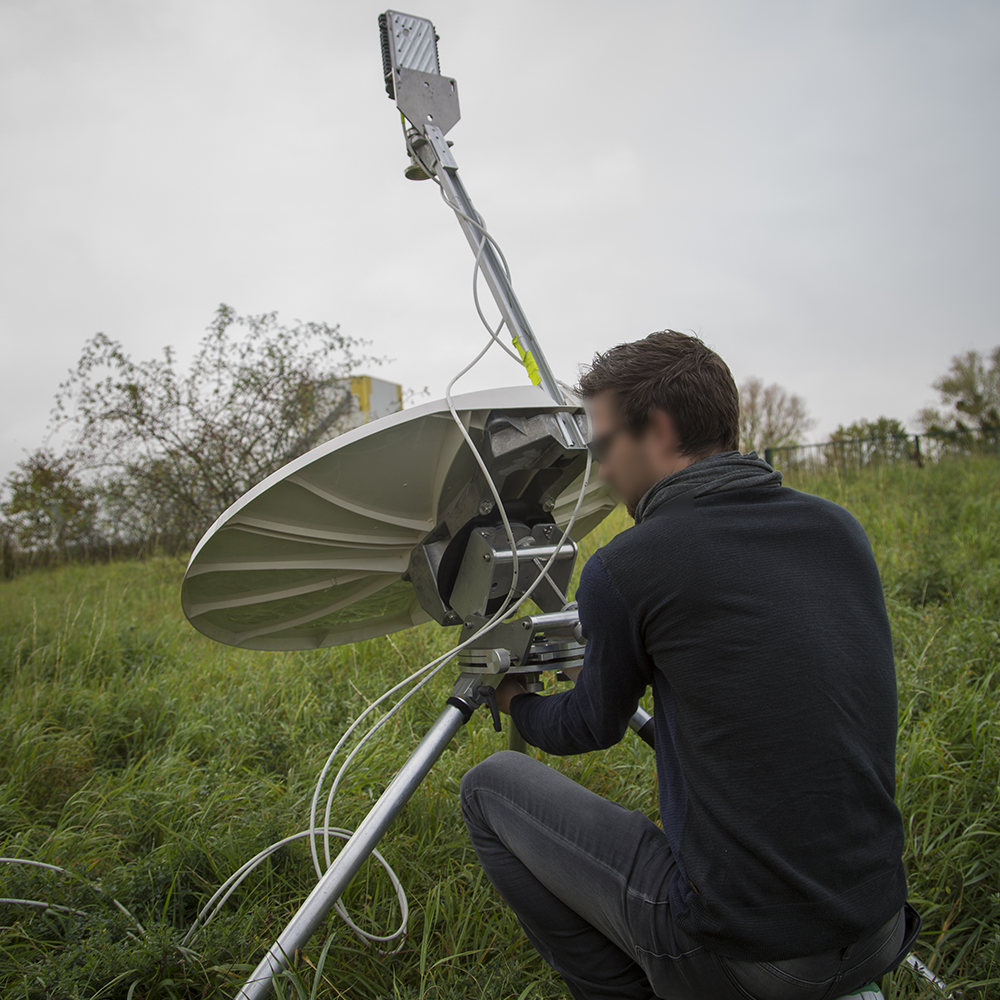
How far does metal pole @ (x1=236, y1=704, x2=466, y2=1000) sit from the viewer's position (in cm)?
112

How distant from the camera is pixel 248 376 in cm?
634

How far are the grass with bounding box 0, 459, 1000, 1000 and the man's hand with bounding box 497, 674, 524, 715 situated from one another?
65 centimetres

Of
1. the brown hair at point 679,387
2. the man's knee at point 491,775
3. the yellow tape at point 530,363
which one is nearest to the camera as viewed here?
the brown hair at point 679,387

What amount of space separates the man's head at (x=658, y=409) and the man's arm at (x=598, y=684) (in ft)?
0.84

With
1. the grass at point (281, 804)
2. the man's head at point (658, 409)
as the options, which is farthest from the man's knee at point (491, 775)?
the man's head at point (658, 409)

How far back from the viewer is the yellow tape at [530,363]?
157 cm

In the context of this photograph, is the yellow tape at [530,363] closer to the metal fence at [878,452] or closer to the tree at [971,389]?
the metal fence at [878,452]

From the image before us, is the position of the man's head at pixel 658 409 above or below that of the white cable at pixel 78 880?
above

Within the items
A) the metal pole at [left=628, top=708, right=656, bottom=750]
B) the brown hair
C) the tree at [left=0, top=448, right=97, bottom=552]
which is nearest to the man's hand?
the metal pole at [left=628, top=708, right=656, bottom=750]

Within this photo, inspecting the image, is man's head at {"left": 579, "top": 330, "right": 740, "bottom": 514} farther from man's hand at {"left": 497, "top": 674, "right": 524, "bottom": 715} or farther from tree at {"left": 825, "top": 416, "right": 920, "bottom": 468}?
tree at {"left": 825, "top": 416, "right": 920, "bottom": 468}

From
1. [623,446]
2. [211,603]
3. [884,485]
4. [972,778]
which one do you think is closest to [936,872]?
[972,778]

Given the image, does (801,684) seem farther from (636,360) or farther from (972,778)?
(972,778)

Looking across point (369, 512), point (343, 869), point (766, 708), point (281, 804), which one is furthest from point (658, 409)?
point (281, 804)

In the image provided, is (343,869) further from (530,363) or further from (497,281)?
(497,281)
